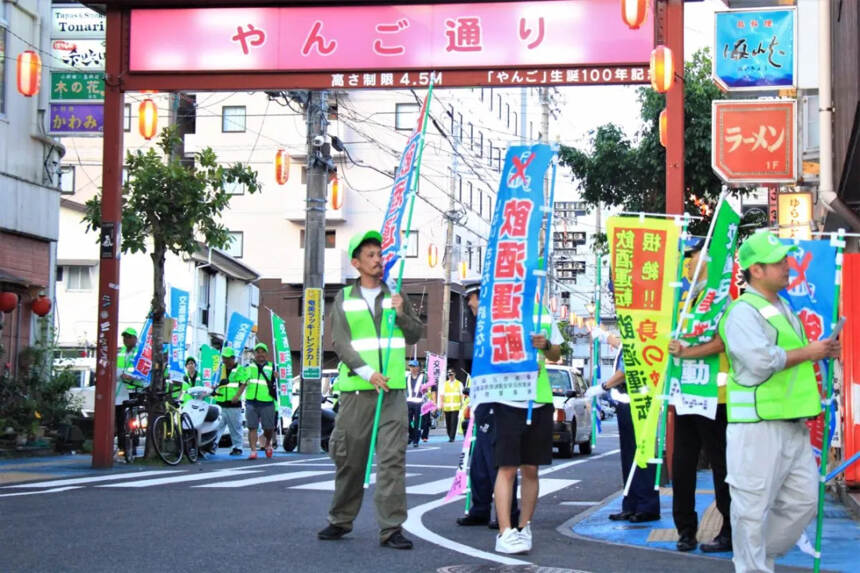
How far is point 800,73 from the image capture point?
602 inches

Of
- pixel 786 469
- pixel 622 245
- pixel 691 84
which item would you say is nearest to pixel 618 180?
pixel 691 84

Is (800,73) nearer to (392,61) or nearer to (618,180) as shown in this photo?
(392,61)

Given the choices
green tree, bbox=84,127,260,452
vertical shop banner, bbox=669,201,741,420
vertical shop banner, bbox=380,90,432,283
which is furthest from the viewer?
green tree, bbox=84,127,260,452

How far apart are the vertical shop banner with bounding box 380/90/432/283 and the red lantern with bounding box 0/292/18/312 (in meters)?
13.3

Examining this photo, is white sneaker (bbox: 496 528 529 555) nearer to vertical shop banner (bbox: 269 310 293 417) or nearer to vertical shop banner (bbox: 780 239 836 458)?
vertical shop banner (bbox: 780 239 836 458)

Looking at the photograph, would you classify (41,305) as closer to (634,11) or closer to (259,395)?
(259,395)

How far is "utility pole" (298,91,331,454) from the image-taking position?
2384cm

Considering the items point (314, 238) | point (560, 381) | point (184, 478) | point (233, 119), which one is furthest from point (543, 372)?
point (233, 119)

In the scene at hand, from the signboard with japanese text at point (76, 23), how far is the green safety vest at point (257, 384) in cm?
636

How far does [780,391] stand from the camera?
20.4 feet

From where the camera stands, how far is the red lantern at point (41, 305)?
21.8 meters

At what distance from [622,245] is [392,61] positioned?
866 cm

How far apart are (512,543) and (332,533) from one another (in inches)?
51.9

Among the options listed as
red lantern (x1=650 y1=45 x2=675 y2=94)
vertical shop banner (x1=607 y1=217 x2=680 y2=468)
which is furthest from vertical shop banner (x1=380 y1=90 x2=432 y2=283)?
red lantern (x1=650 y1=45 x2=675 y2=94)
